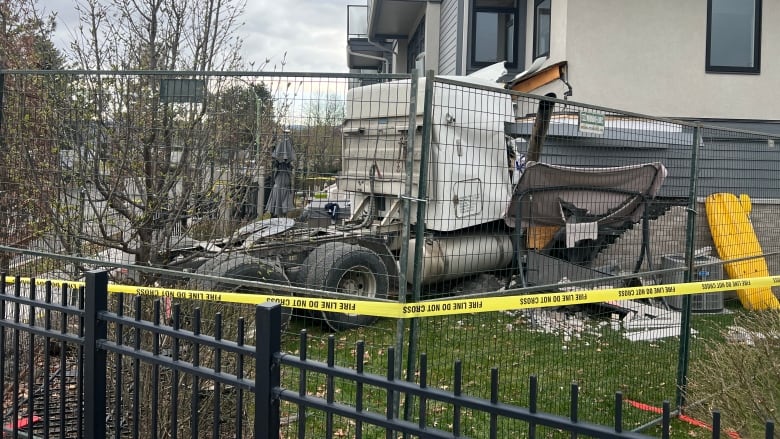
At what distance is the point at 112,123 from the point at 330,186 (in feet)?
5.32

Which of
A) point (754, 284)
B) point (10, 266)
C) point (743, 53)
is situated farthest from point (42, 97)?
point (743, 53)

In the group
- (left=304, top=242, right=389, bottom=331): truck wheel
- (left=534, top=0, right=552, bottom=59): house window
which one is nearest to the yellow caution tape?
(left=304, top=242, right=389, bottom=331): truck wheel

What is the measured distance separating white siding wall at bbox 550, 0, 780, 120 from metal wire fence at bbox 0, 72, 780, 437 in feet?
16.9

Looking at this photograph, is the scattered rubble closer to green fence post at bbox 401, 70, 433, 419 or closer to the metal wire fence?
the metal wire fence

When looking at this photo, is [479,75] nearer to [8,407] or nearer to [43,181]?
[43,181]

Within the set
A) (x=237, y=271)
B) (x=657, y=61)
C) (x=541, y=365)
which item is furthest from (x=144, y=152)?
(x=657, y=61)

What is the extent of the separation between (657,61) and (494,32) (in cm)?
351

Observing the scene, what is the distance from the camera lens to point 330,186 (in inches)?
167

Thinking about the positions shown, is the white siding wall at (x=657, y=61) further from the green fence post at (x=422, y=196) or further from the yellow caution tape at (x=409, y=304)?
Result: the green fence post at (x=422, y=196)

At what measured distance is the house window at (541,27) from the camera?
41.0 ft

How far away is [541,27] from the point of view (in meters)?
12.8

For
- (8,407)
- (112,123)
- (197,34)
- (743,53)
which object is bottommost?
(8,407)

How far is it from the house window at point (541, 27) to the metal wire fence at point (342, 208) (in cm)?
660

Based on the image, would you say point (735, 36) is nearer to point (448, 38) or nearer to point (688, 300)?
point (448, 38)
